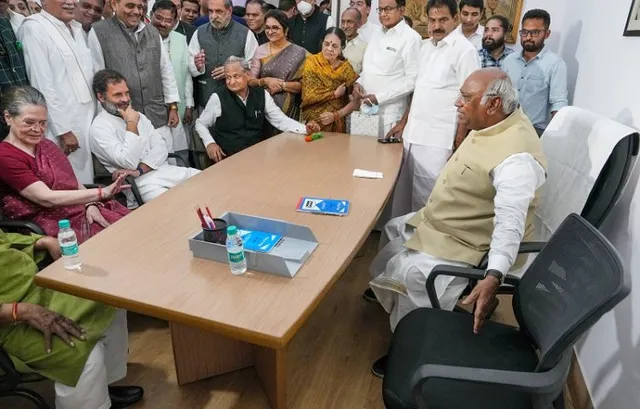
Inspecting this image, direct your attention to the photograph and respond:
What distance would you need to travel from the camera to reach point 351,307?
2.34 meters

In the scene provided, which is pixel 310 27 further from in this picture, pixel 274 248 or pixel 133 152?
pixel 274 248

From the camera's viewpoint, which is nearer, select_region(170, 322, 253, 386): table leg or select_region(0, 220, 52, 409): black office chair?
select_region(0, 220, 52, 409): black office chair

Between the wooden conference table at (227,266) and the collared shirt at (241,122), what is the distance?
54cm

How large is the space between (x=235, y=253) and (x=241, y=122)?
187 cm

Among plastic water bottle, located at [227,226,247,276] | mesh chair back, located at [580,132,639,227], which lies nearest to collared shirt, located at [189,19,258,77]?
plastic water bottle, located at [227,226,247,276]

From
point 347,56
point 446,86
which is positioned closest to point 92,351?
point 446,86

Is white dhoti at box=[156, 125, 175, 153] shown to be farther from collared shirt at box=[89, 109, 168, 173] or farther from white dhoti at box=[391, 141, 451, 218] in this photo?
white dhoti at box=[391, 141, 451, 218]

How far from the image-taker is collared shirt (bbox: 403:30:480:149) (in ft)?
8.34

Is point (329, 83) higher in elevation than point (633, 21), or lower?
lower

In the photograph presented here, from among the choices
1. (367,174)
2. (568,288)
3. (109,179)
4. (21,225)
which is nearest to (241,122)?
(109,179)

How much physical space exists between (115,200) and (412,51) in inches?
79.9

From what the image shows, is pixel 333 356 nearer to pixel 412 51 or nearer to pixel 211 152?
pixel 211 152

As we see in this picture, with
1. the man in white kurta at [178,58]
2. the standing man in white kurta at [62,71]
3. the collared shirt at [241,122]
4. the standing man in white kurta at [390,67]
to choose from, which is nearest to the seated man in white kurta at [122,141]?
the standing man in white kurta at [62,71]

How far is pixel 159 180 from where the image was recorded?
8.01 ft
